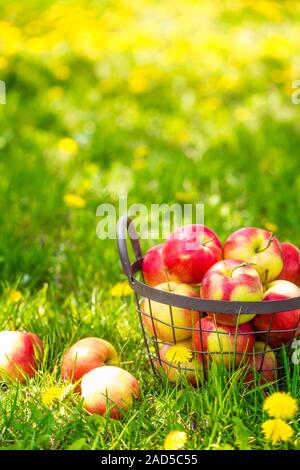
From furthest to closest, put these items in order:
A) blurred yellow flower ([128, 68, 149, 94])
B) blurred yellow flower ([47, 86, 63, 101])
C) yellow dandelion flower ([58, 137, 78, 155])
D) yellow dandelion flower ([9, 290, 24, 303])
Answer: blurred yellow flower ([128, 68, 149, 94]), blurred yellow flower ([47, 86, 63, 101]), yellow dandelion flower ([58, 137, 78, 155]), yellow dandelion flower ([9, 290, 24, 303])

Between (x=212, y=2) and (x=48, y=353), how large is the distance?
577 centimetres

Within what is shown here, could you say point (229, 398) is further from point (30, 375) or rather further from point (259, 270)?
point (30, 375)

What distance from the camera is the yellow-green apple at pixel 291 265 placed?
1922 mm

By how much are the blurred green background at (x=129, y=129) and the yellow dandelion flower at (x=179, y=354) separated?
69 cm

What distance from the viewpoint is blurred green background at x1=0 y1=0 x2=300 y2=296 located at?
2.82m

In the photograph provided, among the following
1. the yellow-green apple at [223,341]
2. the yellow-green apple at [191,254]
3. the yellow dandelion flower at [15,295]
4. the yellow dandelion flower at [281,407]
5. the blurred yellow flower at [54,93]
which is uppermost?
the blurred yellow flower at [54,93]

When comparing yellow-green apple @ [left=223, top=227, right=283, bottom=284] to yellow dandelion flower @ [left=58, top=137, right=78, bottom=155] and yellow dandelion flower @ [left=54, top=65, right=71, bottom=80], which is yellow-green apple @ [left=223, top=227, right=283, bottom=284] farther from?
yellow dandelion flower @ [left=54, top=65, right=71, bottom=80]

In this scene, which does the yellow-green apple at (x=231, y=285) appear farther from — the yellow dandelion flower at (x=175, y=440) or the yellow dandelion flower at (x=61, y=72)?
the yellow dandelion flower at (x=61, y=72)

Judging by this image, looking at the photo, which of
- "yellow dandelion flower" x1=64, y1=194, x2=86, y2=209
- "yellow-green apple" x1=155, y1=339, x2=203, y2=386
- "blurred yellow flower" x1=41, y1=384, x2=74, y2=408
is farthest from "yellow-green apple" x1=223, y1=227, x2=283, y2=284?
"yellow dandelion flower" x1=64, y1=194, x2=86, y2=209

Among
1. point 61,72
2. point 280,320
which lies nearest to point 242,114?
point 61,72

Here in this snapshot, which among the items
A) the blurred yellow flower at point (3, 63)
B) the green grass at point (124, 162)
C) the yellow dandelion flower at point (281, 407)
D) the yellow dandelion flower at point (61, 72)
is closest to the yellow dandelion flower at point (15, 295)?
the green grass at point (124, 162)

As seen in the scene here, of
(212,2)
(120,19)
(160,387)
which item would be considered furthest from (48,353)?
(212,2)

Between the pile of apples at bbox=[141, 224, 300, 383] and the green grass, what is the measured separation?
0.08 metres
